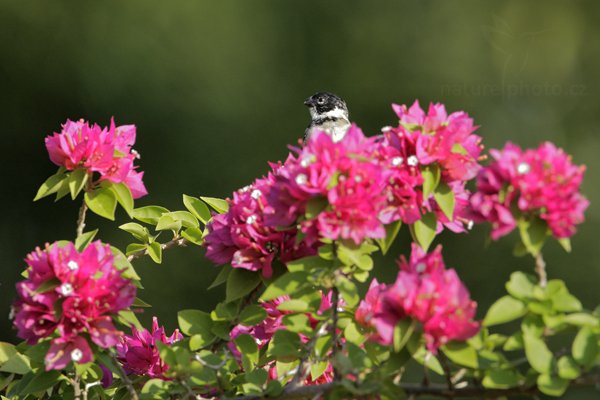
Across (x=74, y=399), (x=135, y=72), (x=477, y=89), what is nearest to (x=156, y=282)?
(x=135, y=72)

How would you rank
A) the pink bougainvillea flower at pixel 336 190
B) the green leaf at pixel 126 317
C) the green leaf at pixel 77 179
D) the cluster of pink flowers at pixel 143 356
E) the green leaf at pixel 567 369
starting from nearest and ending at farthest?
the green leaf at pixel 567 369 < the pink bougainvillea flower at pixel 336 190 < the green leaf at pixel 126 317 < the green leaf at pixel 77 179 < the cluster of pink flowers at pixel 143 356

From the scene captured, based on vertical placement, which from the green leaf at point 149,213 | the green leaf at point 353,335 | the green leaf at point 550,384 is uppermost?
the green leaf at point 149,213

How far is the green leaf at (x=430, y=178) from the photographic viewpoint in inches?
64.7

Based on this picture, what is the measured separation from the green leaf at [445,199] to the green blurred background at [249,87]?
184 inches

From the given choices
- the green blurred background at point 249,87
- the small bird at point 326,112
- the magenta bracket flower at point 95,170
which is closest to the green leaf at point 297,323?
the magenta bracket flower at point 95,170

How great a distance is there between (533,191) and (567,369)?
25 cm

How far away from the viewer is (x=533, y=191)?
4.90ft

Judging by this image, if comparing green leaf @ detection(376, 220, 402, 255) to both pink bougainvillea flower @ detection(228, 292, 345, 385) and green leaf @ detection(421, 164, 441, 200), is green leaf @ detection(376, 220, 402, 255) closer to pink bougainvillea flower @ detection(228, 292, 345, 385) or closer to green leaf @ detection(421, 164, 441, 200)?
green leaf @ detection(421, 164, 441, 200)

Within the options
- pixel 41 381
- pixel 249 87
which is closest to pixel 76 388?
pixel 41 381

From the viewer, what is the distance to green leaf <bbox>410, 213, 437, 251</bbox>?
1671 millimetres

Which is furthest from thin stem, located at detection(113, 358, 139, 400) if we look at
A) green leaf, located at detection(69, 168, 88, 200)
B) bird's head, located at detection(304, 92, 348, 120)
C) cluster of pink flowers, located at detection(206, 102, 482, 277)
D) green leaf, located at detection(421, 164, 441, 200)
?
bird's head, located at detection(304, 92, 348, 120)

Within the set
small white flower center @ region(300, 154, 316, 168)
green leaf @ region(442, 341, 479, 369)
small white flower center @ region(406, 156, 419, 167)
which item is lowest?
green leaf @ region(442, 341, 479, 369)

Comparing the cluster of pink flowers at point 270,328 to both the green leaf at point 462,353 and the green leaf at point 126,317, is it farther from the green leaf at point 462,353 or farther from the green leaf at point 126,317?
the green leaf at point 462,353

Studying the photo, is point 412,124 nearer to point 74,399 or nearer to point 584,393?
point 74,399
